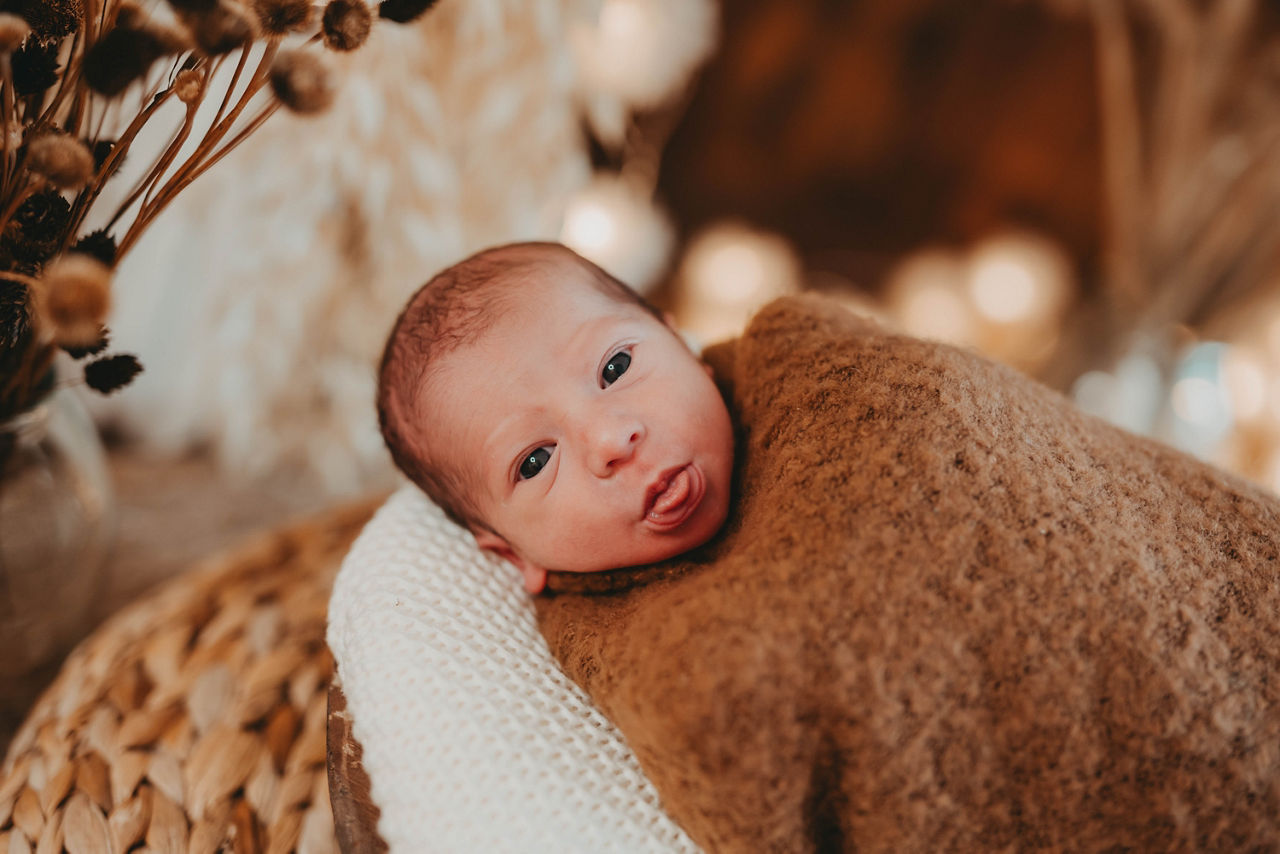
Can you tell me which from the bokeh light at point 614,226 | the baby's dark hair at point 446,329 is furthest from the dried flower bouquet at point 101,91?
the bokeh light at point 614,226

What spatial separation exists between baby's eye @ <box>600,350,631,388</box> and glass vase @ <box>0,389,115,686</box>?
0.53 meters

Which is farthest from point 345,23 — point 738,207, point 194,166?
point 738,207

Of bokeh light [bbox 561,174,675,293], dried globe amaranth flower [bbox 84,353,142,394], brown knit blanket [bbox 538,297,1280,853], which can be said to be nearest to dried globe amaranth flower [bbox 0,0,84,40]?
dried globe amaranth flower [bbox 84,353,142,394]

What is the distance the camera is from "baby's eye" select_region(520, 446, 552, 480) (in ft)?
2.27

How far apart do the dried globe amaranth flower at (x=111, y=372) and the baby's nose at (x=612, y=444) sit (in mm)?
323

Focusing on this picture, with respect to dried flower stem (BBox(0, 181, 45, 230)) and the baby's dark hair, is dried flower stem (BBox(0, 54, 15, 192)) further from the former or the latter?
the baby's dark hair

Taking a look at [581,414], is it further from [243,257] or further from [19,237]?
[243,257]

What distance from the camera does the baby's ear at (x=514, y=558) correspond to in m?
0.74

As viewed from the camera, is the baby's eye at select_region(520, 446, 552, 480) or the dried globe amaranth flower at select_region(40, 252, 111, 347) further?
the baby's eye at select_region(520, 446, 552, 480)

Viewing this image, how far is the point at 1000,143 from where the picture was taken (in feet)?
6.75

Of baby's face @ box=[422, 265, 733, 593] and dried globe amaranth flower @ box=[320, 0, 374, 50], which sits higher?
dried globe amaranth flower @ box=[320, 0, 374, 50]

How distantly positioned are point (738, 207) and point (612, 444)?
170 cm

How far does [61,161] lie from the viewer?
439mm

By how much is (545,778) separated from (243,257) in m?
1.15
